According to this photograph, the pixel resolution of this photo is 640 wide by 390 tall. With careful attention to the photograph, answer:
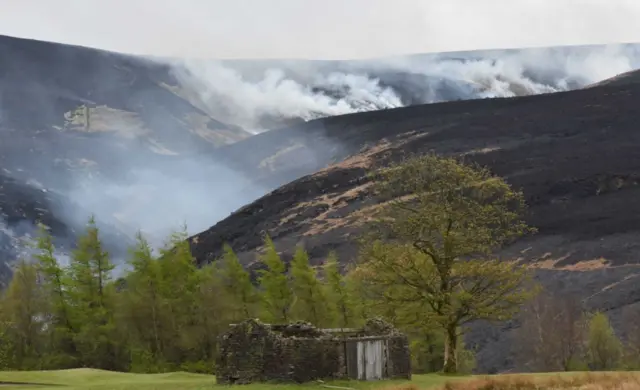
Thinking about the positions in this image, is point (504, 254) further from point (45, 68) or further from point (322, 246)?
point (45, 68)

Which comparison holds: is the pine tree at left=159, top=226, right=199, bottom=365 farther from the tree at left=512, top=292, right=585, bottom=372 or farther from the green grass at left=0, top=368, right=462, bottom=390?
the tree at left=512, top=292, right=585, bottom=372

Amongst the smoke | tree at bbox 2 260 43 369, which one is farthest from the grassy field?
the smoke

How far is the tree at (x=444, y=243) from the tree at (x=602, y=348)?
84.6ft

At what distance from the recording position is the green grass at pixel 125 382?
86.8ft

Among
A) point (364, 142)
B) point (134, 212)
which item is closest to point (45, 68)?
point (134, 212)

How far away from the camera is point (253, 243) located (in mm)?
129125

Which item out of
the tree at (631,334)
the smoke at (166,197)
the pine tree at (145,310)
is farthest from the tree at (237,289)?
the smoke at (166,197)

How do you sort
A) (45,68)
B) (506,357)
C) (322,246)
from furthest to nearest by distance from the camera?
(45,68)
(322,246)
(506,357)

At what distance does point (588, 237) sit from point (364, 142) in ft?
261

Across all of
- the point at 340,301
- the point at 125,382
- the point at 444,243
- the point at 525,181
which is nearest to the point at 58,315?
the point at 340,301

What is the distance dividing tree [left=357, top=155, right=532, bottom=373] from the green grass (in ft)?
18.2

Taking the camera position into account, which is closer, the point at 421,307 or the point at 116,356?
the point at 421,307

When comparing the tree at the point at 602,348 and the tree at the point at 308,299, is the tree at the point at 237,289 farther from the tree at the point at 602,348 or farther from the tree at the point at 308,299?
the tree at the point at 602,348

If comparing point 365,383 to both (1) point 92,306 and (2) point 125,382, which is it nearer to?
(2) point 125,382
